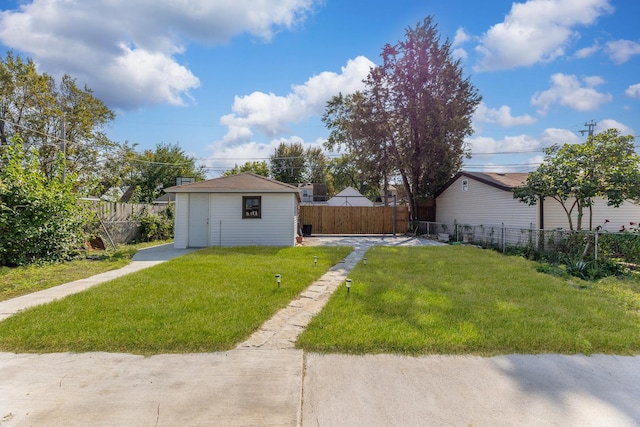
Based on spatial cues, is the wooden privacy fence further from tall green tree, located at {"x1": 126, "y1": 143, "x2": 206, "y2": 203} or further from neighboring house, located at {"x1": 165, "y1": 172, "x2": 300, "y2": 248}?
tall green tree, located at {"x1": 126, "y1": 143, "x2": 206, "y2": 203}

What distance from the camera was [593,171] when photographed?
8.67m

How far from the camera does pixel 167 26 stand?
8.33m

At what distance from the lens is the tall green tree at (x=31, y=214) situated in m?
7.11

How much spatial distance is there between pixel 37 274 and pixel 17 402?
5914mm

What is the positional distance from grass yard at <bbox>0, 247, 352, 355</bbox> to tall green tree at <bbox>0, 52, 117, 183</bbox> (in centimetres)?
1244

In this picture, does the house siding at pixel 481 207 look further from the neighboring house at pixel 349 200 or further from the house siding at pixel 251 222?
the neighboring house at pixel 349 200

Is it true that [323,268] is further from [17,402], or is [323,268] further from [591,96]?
[591,96]

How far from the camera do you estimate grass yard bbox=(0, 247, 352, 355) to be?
10.5ft

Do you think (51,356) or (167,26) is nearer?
(51,356)

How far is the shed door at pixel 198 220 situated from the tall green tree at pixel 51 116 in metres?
7.37

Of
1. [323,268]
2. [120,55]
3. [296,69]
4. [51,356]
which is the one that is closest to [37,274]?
[51,356]

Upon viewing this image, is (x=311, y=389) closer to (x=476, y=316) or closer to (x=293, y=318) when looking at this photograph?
(x=293, y=318)

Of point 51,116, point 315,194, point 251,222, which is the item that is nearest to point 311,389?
point 251,222

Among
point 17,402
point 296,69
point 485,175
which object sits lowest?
point 17,402
